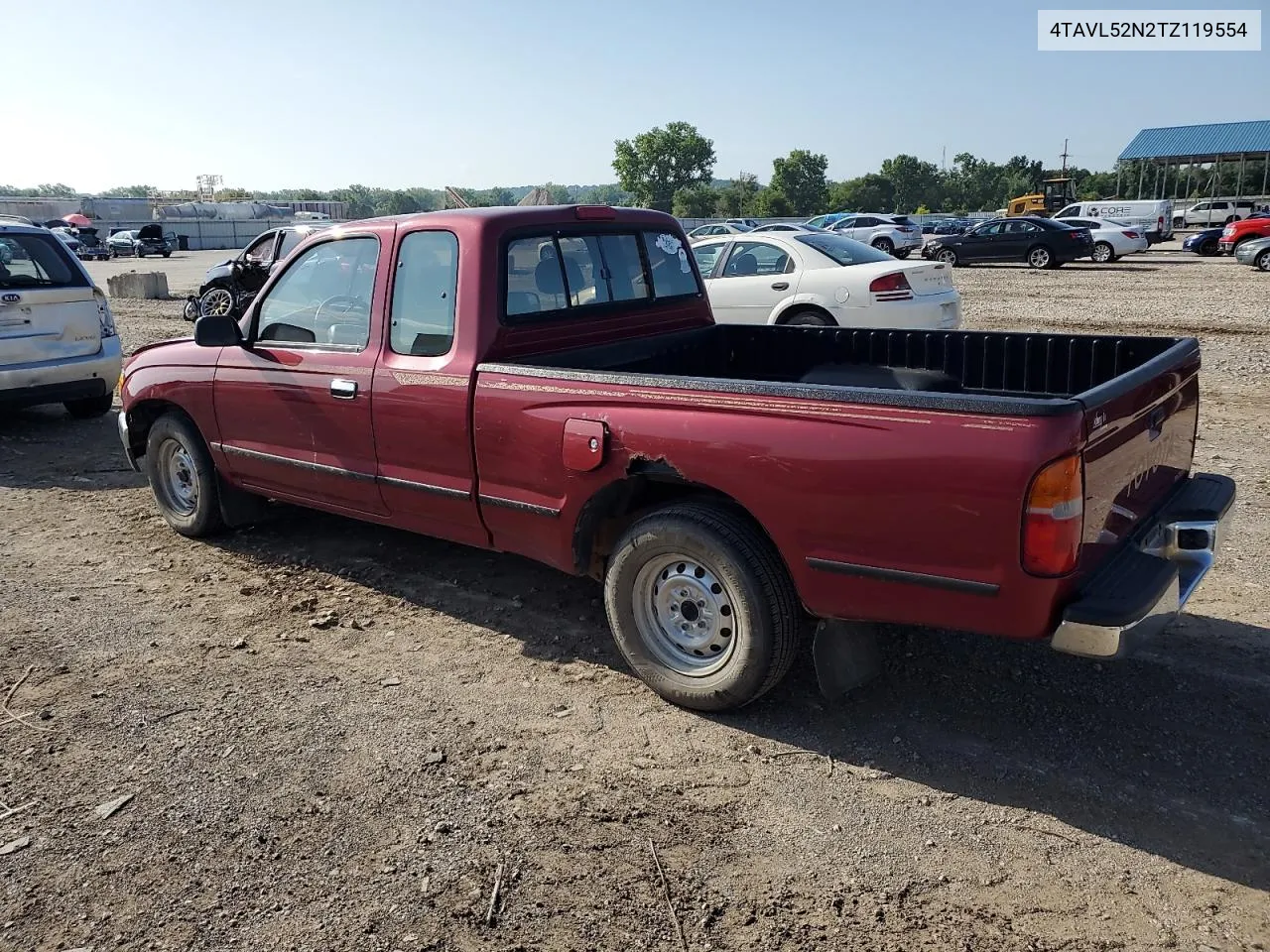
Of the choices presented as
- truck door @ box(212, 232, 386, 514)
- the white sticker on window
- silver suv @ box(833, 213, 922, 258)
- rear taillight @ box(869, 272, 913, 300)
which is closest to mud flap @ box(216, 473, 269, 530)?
truck door @ box(212, 232, 386, 514)

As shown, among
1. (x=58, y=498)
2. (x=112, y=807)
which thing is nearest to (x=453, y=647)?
(x=112, y=807)

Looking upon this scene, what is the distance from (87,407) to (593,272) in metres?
7.06

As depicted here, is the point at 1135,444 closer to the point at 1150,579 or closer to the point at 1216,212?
the point at 1150,579

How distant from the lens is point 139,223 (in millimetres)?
71688

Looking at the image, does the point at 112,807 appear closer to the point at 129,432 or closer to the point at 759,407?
the point at 759,407

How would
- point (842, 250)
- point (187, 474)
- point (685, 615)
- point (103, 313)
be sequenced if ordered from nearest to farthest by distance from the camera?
point (685, 615) → point (187, 474) → point (103, 313) → point (842, 250)

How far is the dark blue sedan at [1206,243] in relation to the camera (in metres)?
31.5

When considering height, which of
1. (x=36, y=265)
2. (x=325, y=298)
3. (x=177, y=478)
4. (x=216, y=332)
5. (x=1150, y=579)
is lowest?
(x=177, y=478)

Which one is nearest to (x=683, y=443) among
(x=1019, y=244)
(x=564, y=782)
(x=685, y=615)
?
(x=685, y=615)

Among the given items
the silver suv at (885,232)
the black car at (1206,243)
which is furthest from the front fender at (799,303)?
the black car at (1206,243)

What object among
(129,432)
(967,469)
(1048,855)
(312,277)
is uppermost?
(312,277)

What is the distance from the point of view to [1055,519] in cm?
298

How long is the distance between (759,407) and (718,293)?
7.50 m

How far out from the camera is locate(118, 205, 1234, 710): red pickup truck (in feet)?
10.2
